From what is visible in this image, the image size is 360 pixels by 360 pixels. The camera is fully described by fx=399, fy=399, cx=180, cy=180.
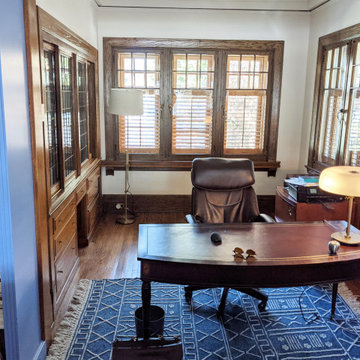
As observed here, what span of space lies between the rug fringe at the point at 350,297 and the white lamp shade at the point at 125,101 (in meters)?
2.82

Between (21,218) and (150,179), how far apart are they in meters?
3.32

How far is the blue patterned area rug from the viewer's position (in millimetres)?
2623

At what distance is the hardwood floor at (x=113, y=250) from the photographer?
372 cm

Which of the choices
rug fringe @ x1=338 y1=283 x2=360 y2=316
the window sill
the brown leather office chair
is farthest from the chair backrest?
the window sill

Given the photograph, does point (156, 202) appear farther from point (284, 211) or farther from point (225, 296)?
point (225, 296)

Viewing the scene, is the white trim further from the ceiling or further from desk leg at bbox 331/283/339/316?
the ceiling

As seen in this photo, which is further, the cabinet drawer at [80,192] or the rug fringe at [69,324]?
the cabinet drawer at [80,192]

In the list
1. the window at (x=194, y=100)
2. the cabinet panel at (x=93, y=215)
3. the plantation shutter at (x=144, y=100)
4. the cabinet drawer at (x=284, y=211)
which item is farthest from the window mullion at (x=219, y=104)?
the cabinet panel at (x=93, y=215)

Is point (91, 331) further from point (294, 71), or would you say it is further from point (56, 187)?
point (294, 71)

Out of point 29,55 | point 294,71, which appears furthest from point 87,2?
point 294,71

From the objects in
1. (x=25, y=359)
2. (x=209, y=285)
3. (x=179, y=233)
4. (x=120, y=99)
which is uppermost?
(x=120, y=99)

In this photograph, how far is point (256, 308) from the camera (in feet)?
10.3

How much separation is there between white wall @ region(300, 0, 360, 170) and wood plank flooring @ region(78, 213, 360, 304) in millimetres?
2024

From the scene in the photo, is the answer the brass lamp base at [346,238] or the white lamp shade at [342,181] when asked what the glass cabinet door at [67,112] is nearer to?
the white lamp shade at [342,181]
